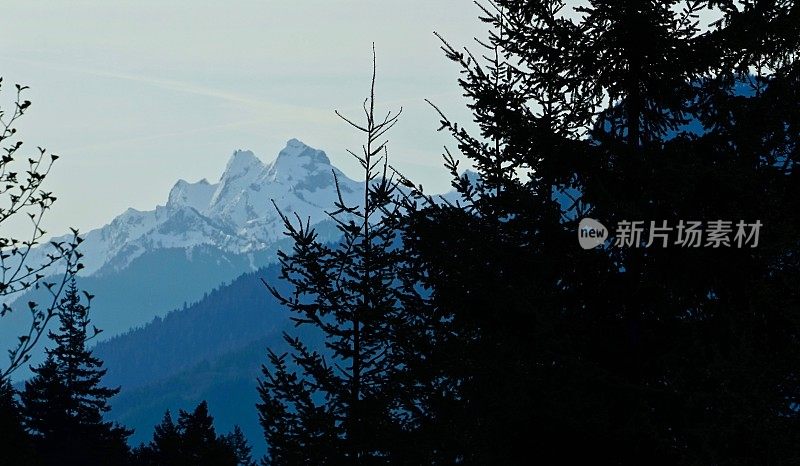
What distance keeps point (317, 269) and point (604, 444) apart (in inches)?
193

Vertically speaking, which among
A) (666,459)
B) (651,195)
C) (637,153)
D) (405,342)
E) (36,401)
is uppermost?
(36,401)

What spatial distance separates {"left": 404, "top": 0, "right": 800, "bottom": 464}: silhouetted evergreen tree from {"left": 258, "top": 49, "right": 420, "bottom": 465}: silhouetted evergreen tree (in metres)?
0.61

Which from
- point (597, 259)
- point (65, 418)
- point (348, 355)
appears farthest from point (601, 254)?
point (65, 418)

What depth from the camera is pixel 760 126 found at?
8.62m

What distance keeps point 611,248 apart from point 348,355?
5.73 meters

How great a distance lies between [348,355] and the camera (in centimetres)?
1350

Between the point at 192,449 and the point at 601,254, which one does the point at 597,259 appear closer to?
the point at 601,254

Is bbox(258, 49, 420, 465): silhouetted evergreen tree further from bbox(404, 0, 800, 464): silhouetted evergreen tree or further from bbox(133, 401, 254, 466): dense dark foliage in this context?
bbox(133, 401, 254, 466): dense dark foliage

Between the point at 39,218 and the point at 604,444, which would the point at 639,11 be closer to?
the point at 604,444

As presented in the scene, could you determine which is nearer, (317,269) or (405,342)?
(405,342)

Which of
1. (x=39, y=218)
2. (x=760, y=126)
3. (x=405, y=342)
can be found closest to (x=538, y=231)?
(x=405, y=342)

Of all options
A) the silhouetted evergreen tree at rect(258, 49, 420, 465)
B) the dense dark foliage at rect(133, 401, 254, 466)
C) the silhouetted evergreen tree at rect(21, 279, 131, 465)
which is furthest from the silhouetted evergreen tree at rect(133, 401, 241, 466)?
the silhouetted evergreen tree at rect(258, 49, 420, 465)

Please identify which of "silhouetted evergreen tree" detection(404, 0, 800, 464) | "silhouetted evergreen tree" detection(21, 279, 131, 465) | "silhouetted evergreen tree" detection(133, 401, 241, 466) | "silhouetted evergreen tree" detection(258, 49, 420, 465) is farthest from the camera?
"silhouetted evergreen tree" detection(133, 401, 241, 466)

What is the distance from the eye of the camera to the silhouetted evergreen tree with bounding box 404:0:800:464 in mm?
7852
